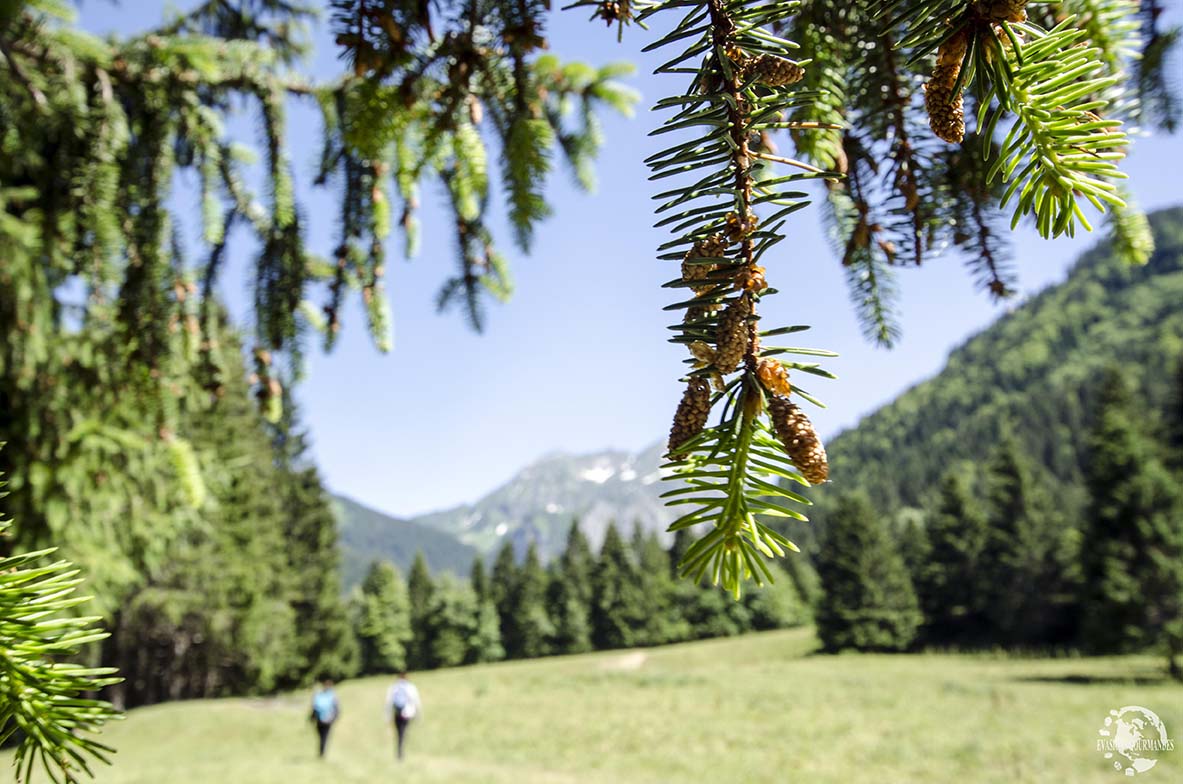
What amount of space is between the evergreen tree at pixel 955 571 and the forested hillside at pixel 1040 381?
92.3ft

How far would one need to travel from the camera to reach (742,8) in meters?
0.39

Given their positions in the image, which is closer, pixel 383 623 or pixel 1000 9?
pixel 1000 9

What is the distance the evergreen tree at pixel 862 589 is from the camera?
36.2 metres

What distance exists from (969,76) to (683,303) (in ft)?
0.59

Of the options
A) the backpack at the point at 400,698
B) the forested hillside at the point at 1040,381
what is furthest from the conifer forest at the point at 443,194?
the forested hillside at the point at 1040,381

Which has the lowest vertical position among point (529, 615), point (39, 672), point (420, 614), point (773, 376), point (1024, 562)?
point (529, 615)

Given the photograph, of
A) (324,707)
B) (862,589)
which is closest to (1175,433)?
(862,589)

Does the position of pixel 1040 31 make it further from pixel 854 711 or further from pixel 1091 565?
pixel 1091 565

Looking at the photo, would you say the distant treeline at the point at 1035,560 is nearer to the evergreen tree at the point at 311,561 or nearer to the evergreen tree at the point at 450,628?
the evergreen tree at the point at 450,628

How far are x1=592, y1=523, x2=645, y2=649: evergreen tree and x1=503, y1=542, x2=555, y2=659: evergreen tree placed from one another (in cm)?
390

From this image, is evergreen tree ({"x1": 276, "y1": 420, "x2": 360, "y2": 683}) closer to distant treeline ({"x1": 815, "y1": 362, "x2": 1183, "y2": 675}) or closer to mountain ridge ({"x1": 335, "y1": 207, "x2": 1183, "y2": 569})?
distant treeline ({"x1": 815, "y1": 362, "x2": 1183, "y2": 675})

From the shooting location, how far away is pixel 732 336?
14.3 inches

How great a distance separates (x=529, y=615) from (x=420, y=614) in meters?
8.44

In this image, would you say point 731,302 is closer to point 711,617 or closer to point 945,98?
point 945,98
